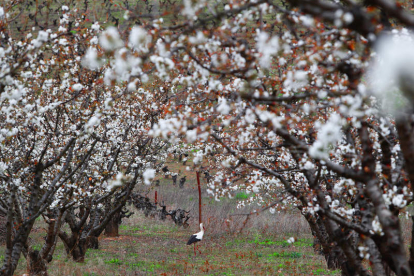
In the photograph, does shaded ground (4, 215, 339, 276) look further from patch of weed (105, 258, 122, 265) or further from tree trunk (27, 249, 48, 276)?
tree trunk (27, 249, 48, 276)

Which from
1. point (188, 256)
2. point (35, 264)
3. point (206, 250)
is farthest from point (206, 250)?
point (35, 264)

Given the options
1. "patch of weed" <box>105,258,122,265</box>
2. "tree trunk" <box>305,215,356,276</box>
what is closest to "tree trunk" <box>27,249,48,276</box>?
"patch of weed" <box>105,258,122,265</box>

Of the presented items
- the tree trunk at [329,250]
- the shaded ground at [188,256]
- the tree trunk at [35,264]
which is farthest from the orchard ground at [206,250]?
the tree trunk at [35,264]

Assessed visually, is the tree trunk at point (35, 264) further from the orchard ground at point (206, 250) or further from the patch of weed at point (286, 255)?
the patch of weed at point (286, 255)

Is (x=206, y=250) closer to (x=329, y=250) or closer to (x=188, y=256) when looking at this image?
(x=188, y=256)

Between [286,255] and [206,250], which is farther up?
[206,250]

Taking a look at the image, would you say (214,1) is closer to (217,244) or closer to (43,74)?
(43,74)

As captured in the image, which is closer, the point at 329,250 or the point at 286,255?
the point at 329,250

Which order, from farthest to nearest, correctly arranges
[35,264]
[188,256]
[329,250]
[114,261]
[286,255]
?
[286,255] → [188,256] → [114,261] → [35,264] → [329,250]

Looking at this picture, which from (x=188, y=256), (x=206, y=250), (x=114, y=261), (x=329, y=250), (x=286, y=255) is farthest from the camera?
(x=206, y=250)

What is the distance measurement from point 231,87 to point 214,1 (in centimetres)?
304

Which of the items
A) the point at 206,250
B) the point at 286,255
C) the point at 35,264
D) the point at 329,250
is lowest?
the point at 286,255

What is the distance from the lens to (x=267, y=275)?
462 inches

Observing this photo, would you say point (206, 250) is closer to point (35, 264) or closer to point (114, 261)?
point (114, 261)
